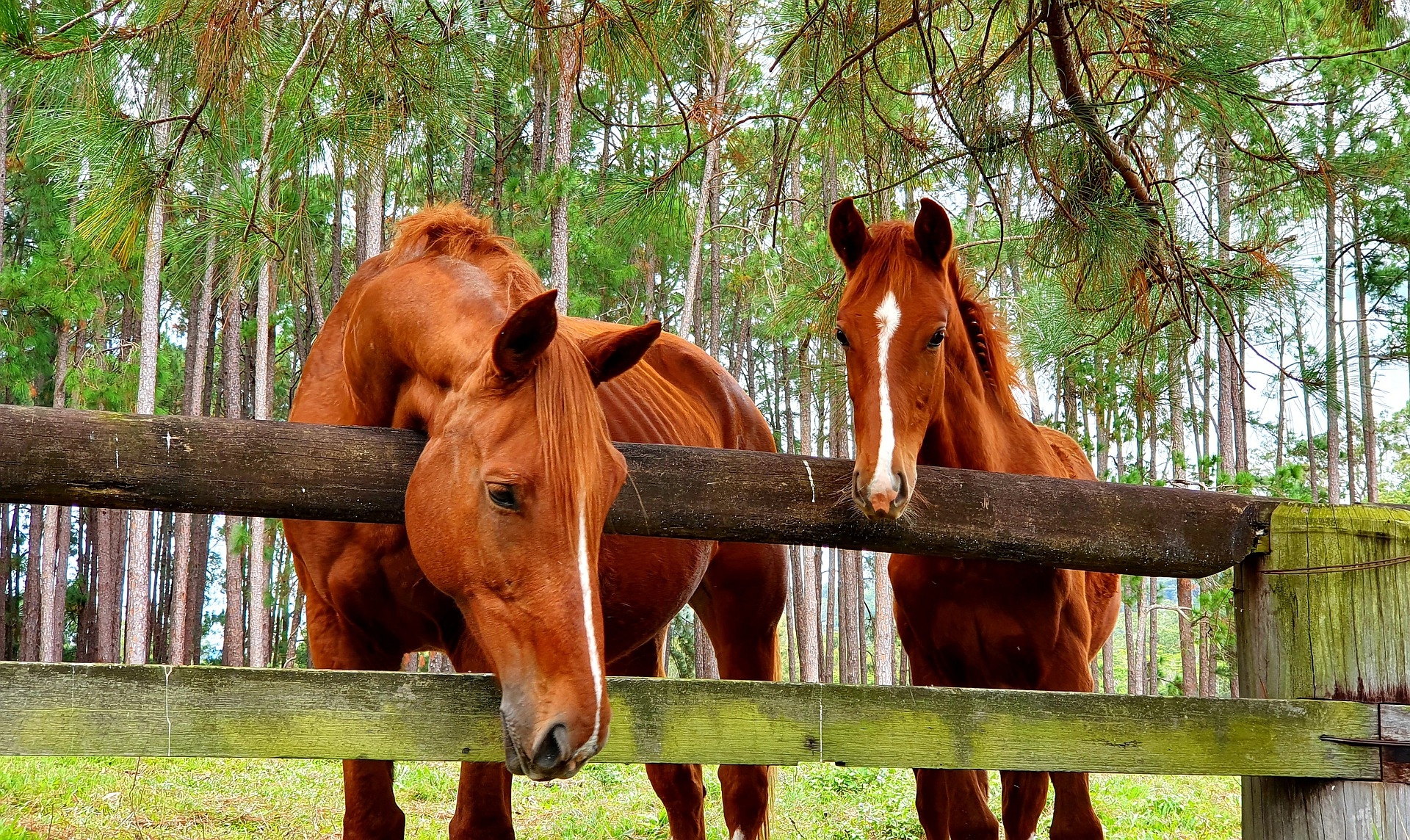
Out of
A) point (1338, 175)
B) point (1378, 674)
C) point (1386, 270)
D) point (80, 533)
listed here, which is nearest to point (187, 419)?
point (1378, 674)

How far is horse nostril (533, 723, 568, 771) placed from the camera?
182 cm

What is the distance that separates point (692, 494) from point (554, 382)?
406 mm

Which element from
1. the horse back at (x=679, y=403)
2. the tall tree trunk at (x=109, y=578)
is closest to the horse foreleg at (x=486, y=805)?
the horse back at (x=679, y=403)

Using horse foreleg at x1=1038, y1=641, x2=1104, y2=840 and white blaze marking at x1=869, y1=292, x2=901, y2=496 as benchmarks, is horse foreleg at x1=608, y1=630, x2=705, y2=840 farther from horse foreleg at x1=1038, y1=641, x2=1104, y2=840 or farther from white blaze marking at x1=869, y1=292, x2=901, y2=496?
white blaze marking at x1=869, y1=292, x2=901, y2=496

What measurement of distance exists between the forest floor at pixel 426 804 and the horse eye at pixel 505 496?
3.51 metres

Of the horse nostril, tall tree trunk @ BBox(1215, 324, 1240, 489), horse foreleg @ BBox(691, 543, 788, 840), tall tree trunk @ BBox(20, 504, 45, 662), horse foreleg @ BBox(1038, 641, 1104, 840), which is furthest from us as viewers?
tall tree trunk @ BBox(20, 504, 45, 662)

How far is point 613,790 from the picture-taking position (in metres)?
7.57

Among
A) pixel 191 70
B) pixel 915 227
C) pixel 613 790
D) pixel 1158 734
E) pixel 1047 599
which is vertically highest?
pixel 191 70

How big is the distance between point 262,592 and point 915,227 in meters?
18.1

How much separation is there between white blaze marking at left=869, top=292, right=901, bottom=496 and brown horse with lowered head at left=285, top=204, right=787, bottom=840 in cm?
68

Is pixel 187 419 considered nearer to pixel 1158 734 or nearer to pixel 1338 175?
pixel 1158 734

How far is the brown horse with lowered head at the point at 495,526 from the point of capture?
77.7 inches

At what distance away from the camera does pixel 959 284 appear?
397cm

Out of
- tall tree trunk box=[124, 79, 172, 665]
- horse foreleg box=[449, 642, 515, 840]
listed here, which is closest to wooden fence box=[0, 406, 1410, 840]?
horse foreleg box=[449, 642, 515, 840]
